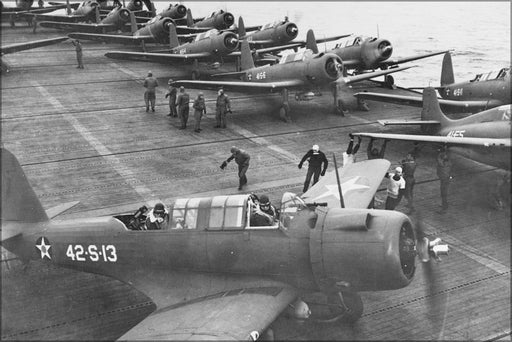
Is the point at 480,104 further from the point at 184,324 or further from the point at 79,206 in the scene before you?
the point at 184,324

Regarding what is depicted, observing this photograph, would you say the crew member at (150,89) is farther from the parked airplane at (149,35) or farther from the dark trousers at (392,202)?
the parked airplane at (149,35)

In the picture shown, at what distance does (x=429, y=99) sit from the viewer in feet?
51.2

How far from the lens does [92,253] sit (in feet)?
27.2

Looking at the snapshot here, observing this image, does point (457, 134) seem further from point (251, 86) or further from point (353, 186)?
point (251, 86)

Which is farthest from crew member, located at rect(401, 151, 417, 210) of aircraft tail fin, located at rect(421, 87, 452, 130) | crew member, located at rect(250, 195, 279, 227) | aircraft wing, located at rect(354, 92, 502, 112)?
aircraft wing, located at rect(354, 92, 502, 112)

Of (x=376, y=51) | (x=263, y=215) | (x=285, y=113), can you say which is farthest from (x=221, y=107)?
(x=263, y=215)

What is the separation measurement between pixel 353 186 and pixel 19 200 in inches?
241

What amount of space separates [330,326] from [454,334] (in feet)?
5.76

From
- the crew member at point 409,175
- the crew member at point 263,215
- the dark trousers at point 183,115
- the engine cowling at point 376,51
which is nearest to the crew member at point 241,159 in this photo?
the crew member at point 409,175

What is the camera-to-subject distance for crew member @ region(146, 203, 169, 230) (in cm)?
845

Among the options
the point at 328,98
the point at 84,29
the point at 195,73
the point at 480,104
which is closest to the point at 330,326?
the point at 480,104

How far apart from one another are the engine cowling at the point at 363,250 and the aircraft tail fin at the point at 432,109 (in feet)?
28.6

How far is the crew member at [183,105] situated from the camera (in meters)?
17.5

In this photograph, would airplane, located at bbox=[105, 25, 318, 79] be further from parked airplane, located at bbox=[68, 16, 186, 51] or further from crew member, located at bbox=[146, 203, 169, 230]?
crew member, located at bbox=[146, 203, 169, 230]
